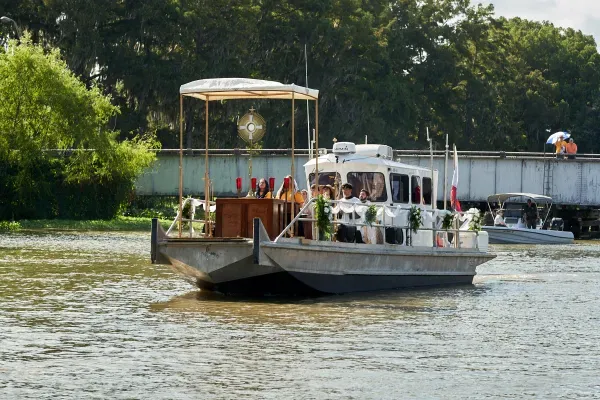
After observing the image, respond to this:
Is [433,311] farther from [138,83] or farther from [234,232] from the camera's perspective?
[138,83]

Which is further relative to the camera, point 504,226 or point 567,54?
point 567,54

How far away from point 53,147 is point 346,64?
3357 centimetres

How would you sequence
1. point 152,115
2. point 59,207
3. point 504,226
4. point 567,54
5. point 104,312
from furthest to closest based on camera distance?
point 567,54
point 152,115
point 59,207
point 504,226
point 104,312

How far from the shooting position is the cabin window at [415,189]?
27528 mm

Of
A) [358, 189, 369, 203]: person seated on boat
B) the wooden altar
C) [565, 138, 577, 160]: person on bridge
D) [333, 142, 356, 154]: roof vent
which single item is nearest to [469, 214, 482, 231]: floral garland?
[333, 142, 356, 154]: roof vent

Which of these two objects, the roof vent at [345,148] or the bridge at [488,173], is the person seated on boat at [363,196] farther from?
the bridge at [488,173]

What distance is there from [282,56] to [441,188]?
61.8ft

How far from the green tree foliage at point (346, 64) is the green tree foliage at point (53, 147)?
15.1 m

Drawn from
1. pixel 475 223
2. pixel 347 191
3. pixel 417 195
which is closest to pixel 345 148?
pixel 347 191

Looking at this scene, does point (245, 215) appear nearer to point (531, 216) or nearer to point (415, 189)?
point (415, 189)

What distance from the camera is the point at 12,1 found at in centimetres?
7956

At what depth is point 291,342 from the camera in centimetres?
1794

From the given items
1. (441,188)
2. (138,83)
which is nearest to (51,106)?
(138,83)

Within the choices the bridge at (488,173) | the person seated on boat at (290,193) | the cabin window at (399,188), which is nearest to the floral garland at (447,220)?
the cabin window at (399,188)
